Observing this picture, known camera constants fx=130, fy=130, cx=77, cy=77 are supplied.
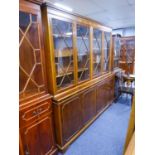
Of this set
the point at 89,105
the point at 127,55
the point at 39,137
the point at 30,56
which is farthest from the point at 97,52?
the point at 127,55

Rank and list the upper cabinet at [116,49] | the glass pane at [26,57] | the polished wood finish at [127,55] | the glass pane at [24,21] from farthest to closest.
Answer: the polished wood finish at [127,55] < the upper cabinet at [116,49] < the glass pane at [26,57] < the glass pane at [24,21]

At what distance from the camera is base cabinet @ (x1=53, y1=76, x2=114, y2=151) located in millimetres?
1800

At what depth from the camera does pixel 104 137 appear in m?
2.27

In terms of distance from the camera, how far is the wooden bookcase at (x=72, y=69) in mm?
1630

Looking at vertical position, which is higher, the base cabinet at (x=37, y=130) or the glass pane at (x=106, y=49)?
the glass pane at (x=106, y=49)

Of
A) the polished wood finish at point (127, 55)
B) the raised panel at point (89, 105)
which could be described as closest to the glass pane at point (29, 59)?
the raised panel at point (89, 105)

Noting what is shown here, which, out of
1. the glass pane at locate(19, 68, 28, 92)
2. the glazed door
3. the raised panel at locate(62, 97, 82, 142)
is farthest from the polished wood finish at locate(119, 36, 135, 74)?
the glass pane at locate(19, 68, 28, 92)

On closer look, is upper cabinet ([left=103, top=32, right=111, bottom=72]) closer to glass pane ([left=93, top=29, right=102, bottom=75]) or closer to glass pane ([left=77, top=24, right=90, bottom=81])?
glass pane ([left=93, top=29, right=102, bottom=75])

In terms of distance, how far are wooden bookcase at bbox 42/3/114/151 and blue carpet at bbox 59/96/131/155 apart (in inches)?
4.7

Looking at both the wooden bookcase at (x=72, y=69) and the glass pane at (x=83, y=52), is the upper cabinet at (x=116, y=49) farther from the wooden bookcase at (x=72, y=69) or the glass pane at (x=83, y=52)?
the glass pane at (x=83, y=52)

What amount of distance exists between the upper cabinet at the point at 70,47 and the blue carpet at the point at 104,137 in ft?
3.09

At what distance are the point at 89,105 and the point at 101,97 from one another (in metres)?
0.52

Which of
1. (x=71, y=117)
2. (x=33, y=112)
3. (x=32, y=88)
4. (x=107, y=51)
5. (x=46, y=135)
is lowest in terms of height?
(x=46, y=135)

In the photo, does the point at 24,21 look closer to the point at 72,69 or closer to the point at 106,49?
the point at 72,69
